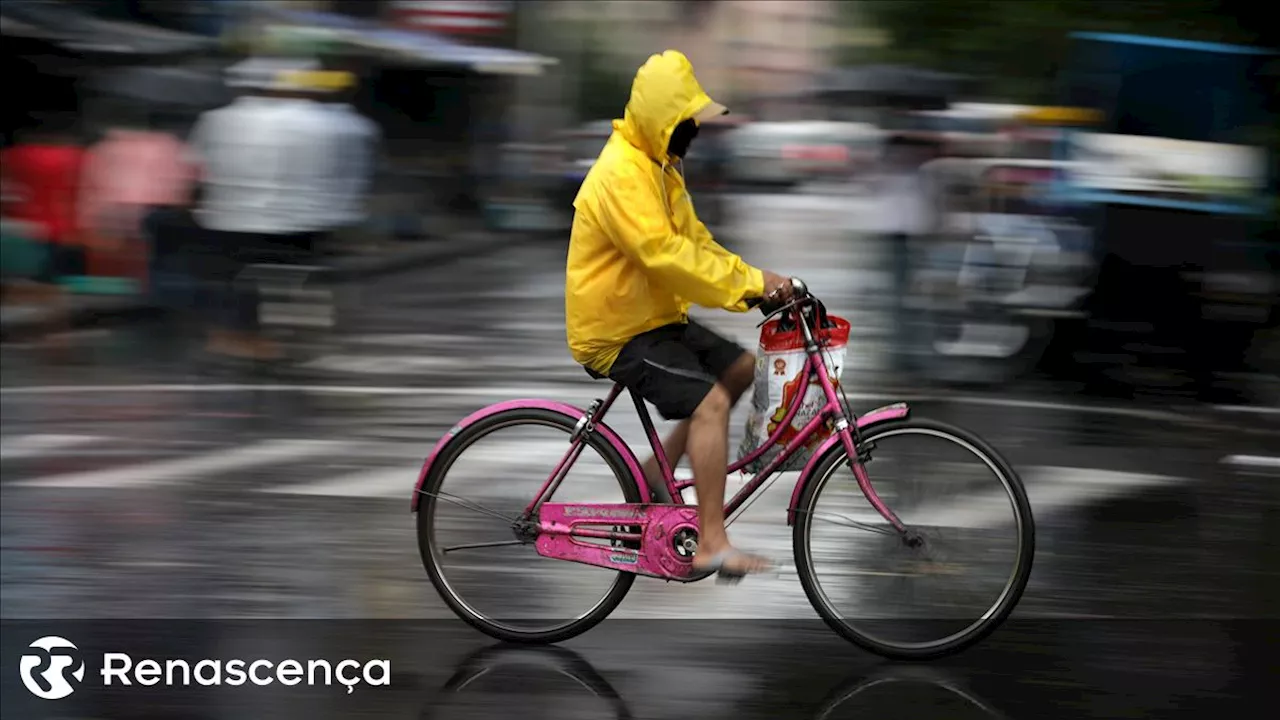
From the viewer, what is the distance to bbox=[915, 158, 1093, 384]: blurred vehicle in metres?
11.1

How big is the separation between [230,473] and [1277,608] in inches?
190

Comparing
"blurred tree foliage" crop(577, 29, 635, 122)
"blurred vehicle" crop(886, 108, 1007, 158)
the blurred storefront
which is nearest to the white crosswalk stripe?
"blurred vehicle" crop(886, 108, 1007, 158)

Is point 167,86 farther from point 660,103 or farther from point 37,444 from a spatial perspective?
point 660,103

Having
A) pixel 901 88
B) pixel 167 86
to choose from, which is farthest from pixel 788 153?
pixel 167 86

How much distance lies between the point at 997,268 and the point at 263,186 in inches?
185

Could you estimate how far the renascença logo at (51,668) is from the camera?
210 inches

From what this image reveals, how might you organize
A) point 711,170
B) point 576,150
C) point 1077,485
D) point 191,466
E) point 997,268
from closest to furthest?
1. point 1077,485
2. point 191,466
3. point 997,268
4. point 711,170
5. point 576,150

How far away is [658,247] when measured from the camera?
5406 mm

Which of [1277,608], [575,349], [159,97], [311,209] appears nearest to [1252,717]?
[1277,608]

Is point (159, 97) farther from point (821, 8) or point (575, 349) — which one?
point (575, 349)

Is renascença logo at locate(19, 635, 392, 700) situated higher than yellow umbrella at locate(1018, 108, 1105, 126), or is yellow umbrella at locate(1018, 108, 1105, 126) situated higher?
yellow umbrella at locate(1018, 108, 1105, 126)

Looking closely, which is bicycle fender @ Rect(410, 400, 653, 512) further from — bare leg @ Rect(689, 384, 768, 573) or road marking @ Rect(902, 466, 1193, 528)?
road marking @ Rect(902, 466, 1193, 528)

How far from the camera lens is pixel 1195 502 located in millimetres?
7926

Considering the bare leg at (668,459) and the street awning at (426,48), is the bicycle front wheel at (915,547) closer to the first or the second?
the bare leg at (668,459)
